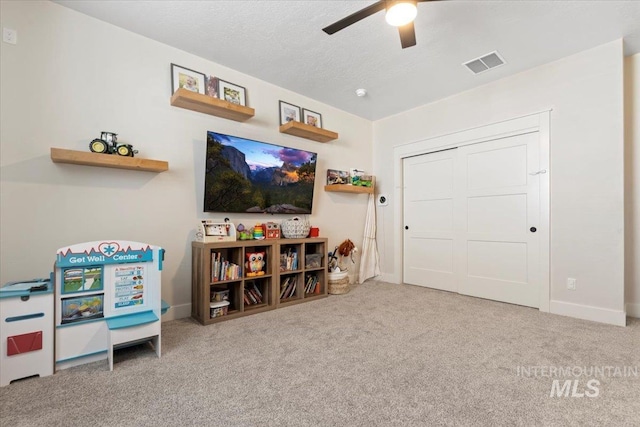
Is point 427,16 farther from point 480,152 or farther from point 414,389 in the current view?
point 414,389

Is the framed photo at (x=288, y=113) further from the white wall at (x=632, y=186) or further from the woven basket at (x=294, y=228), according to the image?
the white wall at (x=632, y=186)

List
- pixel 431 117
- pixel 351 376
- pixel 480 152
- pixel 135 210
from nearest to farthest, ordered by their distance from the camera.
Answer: pixel 351 376, pixel 135 210, pixel 480 152, pixel 431 117

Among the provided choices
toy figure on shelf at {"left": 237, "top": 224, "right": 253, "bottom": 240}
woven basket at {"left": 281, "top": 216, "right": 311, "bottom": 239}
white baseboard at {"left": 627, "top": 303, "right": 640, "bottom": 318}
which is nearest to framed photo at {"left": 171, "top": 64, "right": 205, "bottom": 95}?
toy figure on shelf at {"left": 237, "top": 224, "right": 253, "bottom": 240}

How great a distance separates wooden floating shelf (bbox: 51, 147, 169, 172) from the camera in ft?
6.88

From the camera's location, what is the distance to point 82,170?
7.63ft

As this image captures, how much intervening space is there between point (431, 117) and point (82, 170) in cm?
396

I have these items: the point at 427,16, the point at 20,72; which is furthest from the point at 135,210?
the point at 427,16

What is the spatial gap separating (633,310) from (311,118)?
13.1 feet

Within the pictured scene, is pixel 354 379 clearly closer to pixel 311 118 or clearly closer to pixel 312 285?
pixel 312 285

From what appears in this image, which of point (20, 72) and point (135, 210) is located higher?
point (20, 72)

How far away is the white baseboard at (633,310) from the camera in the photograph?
2.79 m

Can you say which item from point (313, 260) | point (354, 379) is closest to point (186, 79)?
point (313, 260)

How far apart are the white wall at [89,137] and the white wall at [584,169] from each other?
3.27 metres

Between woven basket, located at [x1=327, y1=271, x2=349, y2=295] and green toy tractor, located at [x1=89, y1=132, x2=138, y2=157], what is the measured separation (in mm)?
2492
